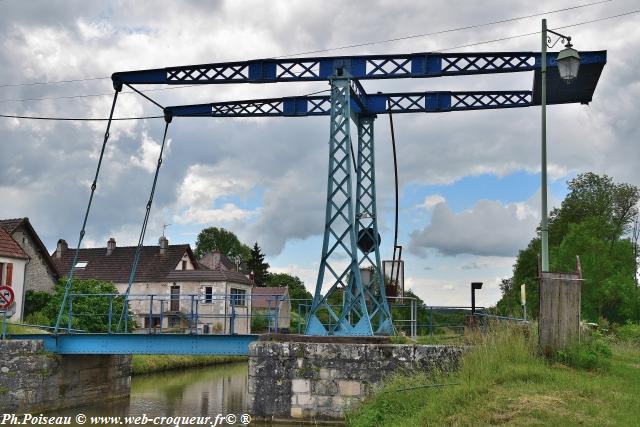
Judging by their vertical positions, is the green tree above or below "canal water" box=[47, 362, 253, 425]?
above

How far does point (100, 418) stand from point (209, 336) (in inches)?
139

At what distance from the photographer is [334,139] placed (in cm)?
1777

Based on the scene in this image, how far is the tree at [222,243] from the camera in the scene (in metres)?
78.1

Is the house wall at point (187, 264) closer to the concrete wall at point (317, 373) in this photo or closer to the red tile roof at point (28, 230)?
the red tile roof at point (28, 230)

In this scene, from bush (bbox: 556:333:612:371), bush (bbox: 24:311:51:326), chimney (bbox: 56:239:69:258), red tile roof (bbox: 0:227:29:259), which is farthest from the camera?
chimney (bbox: 56:239:69:258)

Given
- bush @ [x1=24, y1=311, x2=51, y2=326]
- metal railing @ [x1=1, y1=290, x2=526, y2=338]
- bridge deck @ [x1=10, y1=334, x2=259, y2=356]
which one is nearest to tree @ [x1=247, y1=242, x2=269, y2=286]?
metal railing @ [x1=1, y1=290, x2=526, y2=338]

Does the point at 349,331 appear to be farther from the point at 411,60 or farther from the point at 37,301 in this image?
the point at 37,301

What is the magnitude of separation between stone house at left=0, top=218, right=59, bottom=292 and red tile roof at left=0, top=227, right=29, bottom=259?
1.76 feet

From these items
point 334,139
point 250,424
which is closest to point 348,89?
point 334,139

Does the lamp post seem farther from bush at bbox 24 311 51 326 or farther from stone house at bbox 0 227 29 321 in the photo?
stone house at bbox 0 227 29 321

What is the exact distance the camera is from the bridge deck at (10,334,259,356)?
17781mm

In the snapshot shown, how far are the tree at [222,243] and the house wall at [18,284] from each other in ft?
156

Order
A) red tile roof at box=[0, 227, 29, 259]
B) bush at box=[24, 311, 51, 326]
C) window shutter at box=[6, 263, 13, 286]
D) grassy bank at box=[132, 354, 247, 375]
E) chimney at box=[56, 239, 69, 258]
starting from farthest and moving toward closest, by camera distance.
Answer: chimney at box=[56, 239, 69, 258], grassy bank at box=[132, 354, 247, 375], window shutter at box=[6, 263, 13, 286], red tile roof at box=[0, 227, 29, 259], bush at box=[24, 311, 51, 326]

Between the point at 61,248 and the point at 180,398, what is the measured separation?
106ft
